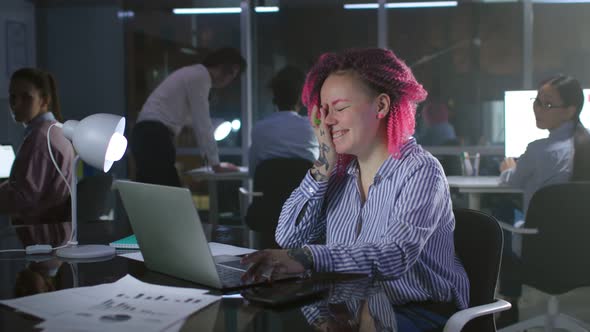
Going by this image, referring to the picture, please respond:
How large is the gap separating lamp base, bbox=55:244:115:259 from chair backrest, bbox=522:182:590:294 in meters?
1.78

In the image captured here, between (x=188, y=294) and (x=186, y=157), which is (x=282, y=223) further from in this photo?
(x=186, y=157)

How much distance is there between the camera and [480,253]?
1516 millimetres

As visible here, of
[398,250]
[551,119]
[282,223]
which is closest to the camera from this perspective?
[398,250]

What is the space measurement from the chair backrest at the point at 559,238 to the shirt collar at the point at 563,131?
59 centimetres

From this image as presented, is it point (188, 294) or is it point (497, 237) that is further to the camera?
point (497, 237)

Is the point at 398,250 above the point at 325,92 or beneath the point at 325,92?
beneath

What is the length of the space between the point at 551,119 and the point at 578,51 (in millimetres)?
3107

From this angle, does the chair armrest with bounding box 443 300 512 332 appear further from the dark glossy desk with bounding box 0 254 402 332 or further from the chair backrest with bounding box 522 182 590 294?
the chair backrest with bounding box 522 182 590 294

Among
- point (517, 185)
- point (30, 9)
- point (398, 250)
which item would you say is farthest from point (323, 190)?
point (30, 9)

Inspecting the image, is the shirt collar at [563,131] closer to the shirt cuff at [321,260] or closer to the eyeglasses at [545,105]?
the eyeglasses at [545,105]

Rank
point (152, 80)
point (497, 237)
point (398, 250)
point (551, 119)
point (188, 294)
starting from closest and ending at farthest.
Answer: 1. point (188, 294)
2. point (398, 250)
3. point (497, 237)
4. point (551, 119)
5. point (152, 80)

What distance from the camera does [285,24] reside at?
663 centimetres

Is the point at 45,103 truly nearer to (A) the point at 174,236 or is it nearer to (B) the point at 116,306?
(A) the point at 174,236

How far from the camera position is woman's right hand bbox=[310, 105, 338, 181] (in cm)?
153
